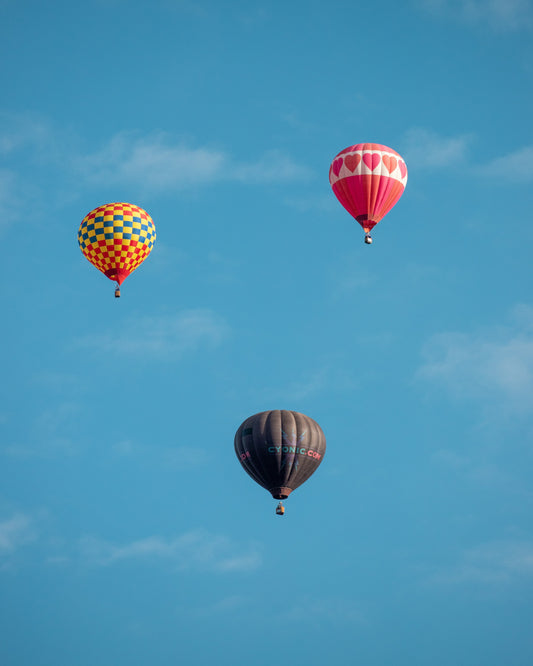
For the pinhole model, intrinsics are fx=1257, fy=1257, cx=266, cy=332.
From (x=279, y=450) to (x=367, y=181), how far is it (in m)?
12.5

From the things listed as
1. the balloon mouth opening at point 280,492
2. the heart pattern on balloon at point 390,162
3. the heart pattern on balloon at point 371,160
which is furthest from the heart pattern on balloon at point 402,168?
the balloon mouth opening at point 280,492

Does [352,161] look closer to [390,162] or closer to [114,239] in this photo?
[390,162]

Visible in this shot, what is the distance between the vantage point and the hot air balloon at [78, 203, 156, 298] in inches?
2251

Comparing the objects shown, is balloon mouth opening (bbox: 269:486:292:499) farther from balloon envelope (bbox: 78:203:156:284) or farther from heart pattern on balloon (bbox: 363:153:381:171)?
heart pattern on balloon (bbox: 363:153:381:171)

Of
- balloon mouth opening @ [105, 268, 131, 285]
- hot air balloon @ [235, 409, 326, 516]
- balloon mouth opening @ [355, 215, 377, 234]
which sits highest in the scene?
balloon mouth opening @ [355, 215, 377, 234]

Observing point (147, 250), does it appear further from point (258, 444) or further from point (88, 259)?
point (258, 444)

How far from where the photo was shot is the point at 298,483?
175ft

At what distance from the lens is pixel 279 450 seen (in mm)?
52500

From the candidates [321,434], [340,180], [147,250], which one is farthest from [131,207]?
[321,434]

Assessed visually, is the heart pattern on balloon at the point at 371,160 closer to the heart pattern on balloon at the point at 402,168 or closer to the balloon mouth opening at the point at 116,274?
the heart pattern on balloon at the point at 402,168

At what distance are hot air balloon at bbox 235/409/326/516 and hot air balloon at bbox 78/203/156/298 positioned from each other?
380 inches


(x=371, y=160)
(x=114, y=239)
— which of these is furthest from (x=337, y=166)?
(x=114, y=239)

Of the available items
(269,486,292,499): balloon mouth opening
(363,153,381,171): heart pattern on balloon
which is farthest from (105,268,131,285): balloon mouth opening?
(269,486,292,499): balloon mouth opening

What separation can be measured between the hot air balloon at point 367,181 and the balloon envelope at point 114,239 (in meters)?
9.37
